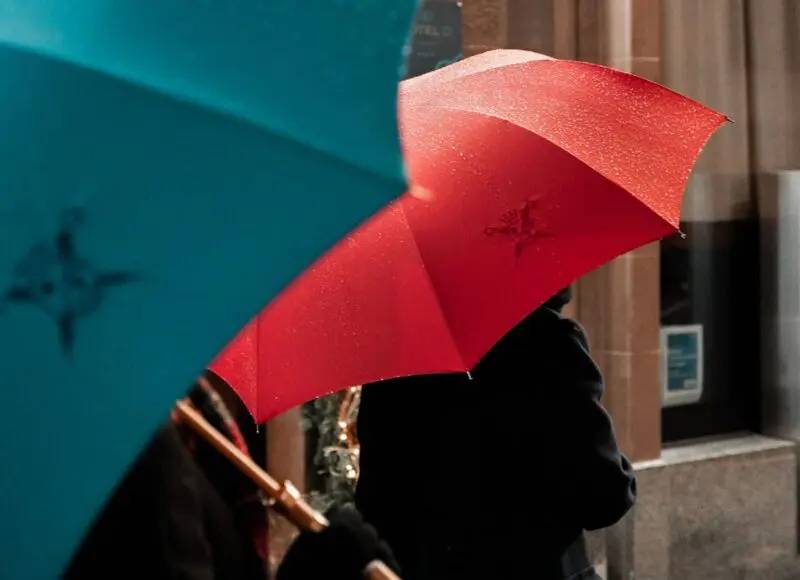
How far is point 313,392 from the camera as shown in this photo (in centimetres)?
236

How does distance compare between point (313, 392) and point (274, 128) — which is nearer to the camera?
point (274, 128)

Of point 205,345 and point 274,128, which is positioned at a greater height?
point 274,128

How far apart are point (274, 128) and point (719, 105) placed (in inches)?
210

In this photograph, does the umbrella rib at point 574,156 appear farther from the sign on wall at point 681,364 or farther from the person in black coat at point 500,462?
the sign on wall at point 681,364

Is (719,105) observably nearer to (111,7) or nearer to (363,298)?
(363,298)

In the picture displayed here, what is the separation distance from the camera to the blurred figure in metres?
1.32

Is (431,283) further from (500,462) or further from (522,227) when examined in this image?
(500,462)

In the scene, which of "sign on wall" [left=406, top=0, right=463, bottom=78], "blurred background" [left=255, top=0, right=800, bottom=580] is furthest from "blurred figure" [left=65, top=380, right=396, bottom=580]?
"sign on wall" [left=406, top=0, right=463, bottom=78]

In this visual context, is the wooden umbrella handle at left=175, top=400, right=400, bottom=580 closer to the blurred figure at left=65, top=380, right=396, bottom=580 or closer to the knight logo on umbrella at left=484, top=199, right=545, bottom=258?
the blurred figure at left=65, top=380, right=396, bottom=580

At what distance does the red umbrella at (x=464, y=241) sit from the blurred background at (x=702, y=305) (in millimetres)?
2742

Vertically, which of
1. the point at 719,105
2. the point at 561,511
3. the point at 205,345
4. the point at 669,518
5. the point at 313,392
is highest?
the point at 719,105

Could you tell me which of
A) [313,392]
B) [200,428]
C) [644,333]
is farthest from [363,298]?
[644,333]

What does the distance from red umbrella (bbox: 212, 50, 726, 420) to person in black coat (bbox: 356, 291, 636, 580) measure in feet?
0.41

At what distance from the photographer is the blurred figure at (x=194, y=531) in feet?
4.34
